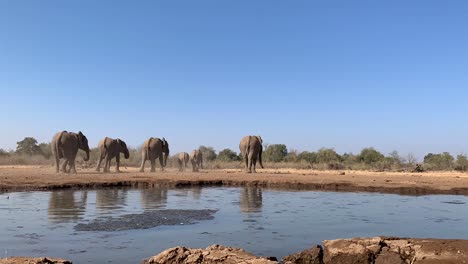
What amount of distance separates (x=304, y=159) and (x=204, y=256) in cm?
4812

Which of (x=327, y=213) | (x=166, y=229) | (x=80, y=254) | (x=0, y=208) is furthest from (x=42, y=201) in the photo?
(x=327, y=213)

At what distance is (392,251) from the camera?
5.93 meters

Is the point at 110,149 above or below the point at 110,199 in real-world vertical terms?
above

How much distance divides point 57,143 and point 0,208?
49.6 ft

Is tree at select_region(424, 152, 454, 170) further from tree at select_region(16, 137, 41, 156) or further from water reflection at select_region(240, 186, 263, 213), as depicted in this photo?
tree at select_region(16, 137, 41, 156)

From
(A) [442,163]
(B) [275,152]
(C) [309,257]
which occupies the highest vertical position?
(B) [275,152]

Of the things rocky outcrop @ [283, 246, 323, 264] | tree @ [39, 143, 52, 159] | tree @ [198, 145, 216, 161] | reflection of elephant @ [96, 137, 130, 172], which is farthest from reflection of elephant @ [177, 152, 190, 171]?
rocky outcrop @ [283, 246, 323, 264]

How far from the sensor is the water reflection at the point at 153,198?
1248 cm

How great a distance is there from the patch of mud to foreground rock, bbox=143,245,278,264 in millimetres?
3080

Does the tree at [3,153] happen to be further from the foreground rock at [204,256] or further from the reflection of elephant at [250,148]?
the foreground rock at [204,256]

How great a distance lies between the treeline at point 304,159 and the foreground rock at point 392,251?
94.2ft

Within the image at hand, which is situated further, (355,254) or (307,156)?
(307,156)

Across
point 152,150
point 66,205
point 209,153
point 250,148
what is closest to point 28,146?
point 209,153

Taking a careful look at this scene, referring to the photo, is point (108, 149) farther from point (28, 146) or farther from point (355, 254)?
point (28, 146)
